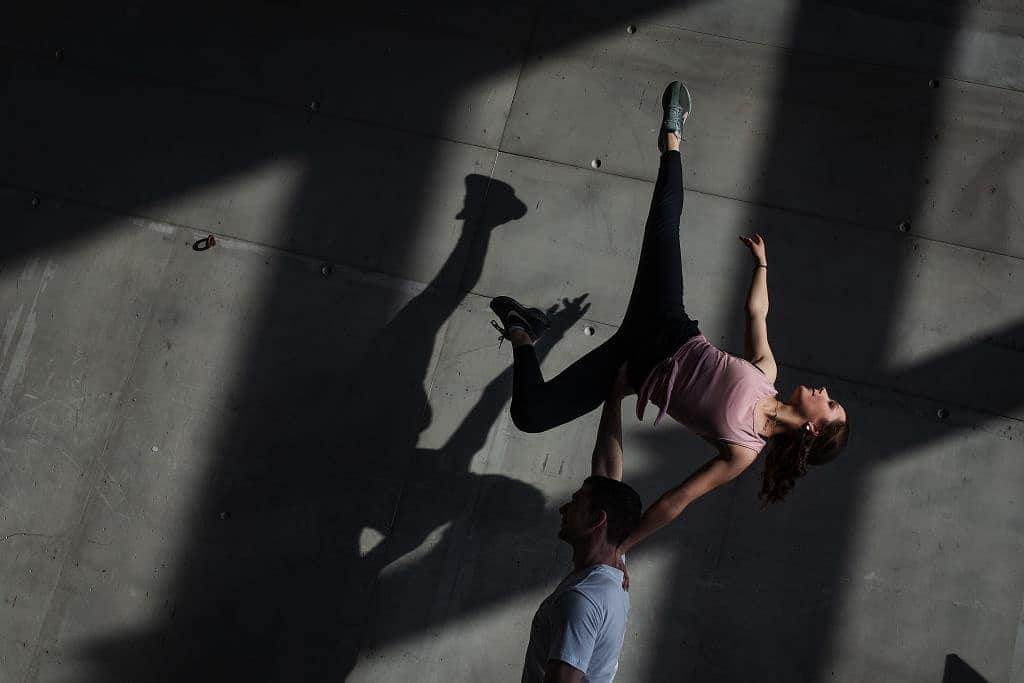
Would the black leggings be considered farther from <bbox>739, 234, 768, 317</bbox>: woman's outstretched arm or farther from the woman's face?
the woman's face

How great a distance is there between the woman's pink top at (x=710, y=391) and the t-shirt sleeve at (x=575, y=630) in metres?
0.83

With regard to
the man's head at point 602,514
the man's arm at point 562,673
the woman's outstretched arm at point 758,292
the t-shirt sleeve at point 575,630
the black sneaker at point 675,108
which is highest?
the black sneaker at point 675,108

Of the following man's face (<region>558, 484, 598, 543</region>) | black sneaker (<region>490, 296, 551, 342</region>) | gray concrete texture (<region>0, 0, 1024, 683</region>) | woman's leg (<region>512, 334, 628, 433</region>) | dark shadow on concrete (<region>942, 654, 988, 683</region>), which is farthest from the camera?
gray concrete texture (<region>0, 0, 1024, 683</region>)

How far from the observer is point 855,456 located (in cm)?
434

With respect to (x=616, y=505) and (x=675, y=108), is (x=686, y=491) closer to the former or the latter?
(x=616, y=505)

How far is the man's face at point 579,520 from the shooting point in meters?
3.33

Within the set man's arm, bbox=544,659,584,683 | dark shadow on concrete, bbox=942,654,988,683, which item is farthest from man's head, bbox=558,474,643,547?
dark shadow on concrete, bbox=942,654,988,683

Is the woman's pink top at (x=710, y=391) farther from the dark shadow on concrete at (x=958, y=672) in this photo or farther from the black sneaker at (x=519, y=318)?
the dark shadow on concrete at (x=958, y=672)

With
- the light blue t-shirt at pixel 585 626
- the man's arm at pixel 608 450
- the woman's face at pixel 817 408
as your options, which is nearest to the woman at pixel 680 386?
the woman's face at pixel 817 408

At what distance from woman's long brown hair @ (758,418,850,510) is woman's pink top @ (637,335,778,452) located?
0.12 meters

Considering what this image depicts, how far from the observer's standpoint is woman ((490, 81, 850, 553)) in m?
3.28

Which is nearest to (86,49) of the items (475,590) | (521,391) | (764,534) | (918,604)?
(521,391)

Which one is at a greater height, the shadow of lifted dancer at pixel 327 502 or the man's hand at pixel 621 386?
the man's hand at pixel 621 386

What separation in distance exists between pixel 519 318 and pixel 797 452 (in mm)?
1426
